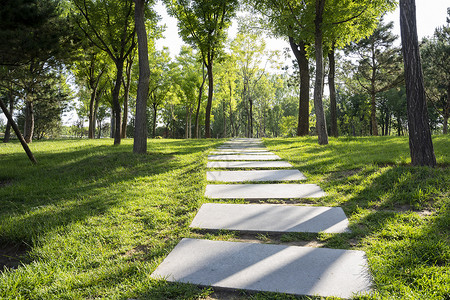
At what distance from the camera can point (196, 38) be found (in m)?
15.5

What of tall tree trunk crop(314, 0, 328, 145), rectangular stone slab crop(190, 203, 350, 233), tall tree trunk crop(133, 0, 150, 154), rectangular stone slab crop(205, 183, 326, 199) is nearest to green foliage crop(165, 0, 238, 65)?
tall tree trunk crop(314, 0, 328, 145)

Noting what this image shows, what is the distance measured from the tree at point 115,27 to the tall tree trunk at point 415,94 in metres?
10.1

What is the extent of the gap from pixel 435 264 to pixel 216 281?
1625 mm

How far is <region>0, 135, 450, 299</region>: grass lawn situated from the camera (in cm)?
167

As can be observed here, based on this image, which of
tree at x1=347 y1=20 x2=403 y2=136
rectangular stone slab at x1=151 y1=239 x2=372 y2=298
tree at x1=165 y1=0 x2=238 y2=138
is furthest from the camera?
tree at x1=347 y1=20 x2=403 y2=136

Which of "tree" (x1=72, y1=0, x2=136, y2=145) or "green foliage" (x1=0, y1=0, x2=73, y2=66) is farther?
"tree" (x1=72, y1=0, x2=136, y2=145)

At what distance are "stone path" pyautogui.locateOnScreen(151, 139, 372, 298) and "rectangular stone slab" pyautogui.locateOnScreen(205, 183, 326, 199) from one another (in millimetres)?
354

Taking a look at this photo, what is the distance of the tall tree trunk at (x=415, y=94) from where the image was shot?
13.1 ft

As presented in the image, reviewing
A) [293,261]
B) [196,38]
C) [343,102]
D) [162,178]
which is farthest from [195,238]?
[343,102]

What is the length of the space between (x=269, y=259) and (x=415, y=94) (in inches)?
155

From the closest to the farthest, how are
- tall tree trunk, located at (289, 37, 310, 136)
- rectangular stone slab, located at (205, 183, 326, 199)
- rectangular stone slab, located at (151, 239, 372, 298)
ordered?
1. rectangular stone slab, located at (151, 239, 372, 298)
2. rectangular stone slab, located at (205, 183, 326, 199)
3. tall tree trunk, located at (289, 37, 310, 136)

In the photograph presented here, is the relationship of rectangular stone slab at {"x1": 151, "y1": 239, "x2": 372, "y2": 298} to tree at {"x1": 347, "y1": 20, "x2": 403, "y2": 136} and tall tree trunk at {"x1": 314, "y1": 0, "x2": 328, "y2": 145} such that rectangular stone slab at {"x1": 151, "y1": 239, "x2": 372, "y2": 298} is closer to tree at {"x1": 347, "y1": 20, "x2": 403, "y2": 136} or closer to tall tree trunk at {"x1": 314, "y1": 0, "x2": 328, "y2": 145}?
tall tree trunk at {"x1": 314, "y1": 0, "x2": 328, "y2": 145}

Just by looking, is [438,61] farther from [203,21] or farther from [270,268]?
[270,268]

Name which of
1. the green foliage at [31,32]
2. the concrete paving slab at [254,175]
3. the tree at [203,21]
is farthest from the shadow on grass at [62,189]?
the tree at [203,21]
